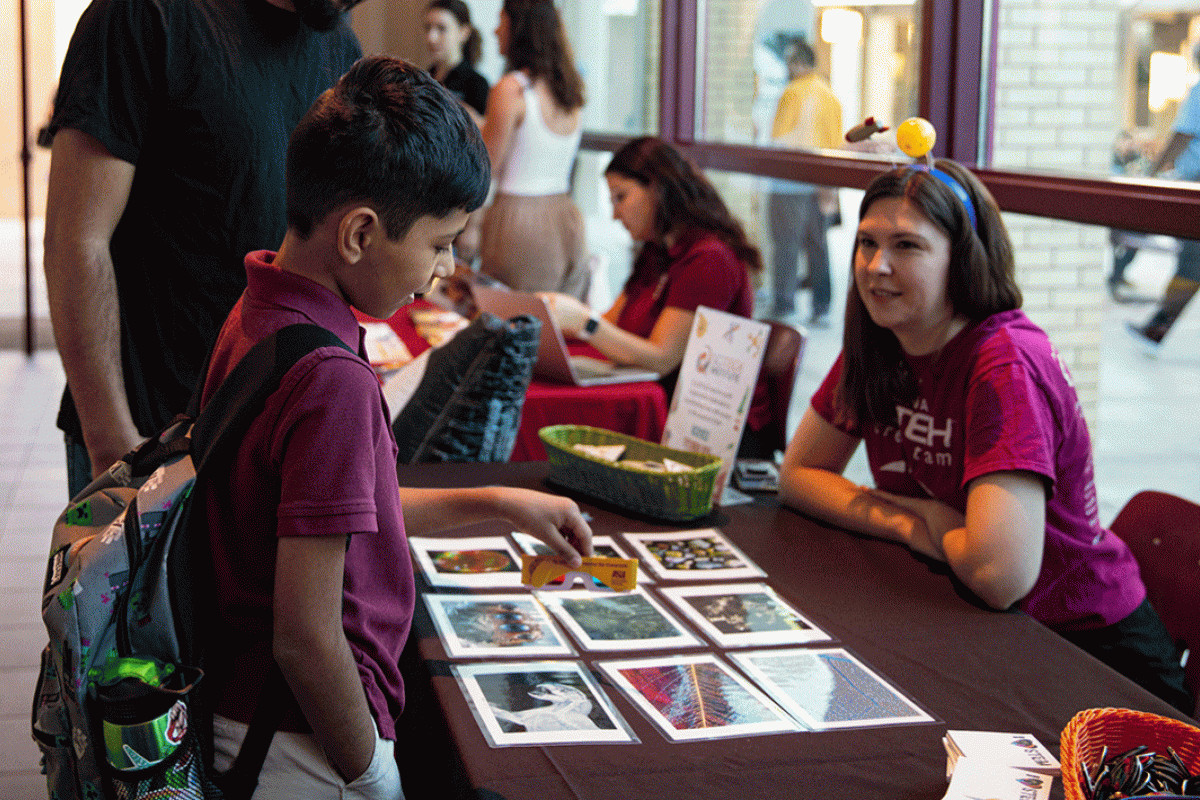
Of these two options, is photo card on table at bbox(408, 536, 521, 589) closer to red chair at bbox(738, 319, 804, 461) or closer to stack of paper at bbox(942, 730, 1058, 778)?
stack of paper at bbox(942, 730, 1058, 778)

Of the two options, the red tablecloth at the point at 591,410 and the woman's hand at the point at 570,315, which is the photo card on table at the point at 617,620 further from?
the woman's hand at the point at 570,315

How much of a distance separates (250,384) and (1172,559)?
1.50 meters

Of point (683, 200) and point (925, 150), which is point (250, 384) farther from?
point (683, 200)

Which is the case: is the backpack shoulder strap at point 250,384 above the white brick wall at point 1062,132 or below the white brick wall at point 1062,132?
below

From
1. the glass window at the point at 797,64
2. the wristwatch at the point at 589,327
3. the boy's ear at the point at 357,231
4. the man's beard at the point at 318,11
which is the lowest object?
the wristwatch at the point at 589,327

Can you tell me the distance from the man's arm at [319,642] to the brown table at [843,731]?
5.3 inches

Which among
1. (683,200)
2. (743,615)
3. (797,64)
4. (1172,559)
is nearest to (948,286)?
(1172,559)

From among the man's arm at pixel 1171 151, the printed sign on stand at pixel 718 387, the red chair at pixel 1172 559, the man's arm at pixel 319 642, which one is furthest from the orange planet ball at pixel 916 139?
the man's arm at pixel 319 642

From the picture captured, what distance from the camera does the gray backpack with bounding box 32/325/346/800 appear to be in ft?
3.17

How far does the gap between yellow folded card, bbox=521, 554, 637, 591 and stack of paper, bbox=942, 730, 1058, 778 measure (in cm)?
44

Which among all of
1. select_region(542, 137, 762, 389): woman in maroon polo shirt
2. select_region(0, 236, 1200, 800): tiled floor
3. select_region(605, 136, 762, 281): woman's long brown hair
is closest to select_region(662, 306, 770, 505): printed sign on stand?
select_region(542, 137, 762, 389): woman in maroon polo shirt

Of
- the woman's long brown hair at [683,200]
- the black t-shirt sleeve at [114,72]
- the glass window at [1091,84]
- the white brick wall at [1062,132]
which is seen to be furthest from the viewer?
the woman's long brown hair at [683,200]

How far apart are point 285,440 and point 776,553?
98cm

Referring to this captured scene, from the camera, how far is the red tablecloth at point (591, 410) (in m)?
2.73
